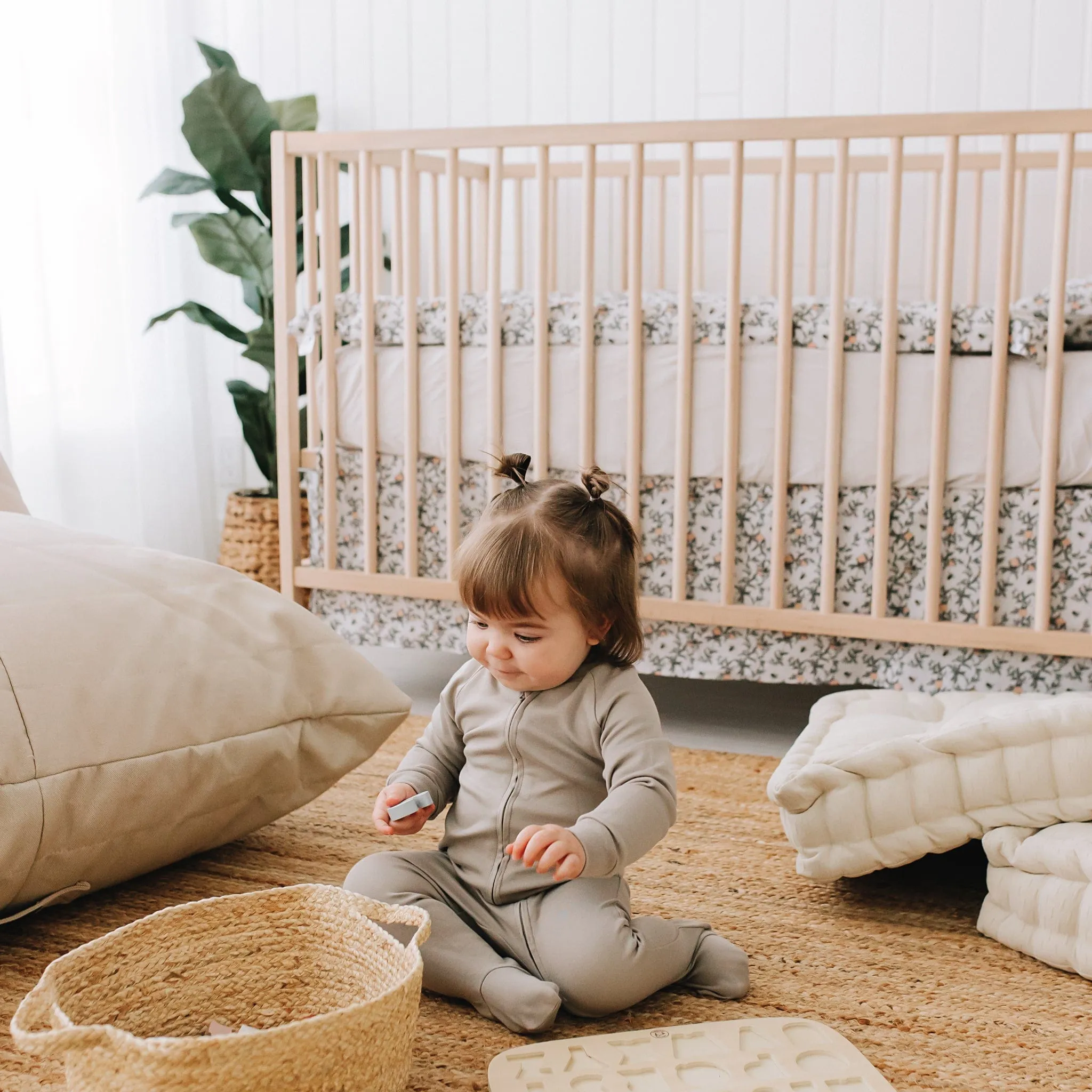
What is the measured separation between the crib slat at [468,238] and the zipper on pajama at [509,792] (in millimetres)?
1783

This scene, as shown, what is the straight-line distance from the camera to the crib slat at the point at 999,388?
172 centimetres

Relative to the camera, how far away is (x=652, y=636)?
1.95 metres

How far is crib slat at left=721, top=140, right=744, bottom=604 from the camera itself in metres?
1.84

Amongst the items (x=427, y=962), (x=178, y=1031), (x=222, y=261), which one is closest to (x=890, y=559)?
(x=427, y=962)

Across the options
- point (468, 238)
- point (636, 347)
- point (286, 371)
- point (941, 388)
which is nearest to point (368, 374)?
point (286, 371)

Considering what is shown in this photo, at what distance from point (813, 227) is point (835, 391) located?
96 centimetres

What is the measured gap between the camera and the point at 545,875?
1060mm

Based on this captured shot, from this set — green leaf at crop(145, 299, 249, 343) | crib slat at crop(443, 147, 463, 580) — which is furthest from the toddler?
green leaf at crop(145, 299, 249, 343)

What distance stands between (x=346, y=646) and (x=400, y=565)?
28.3 inches

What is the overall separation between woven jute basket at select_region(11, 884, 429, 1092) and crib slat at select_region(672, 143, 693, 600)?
3.35ft

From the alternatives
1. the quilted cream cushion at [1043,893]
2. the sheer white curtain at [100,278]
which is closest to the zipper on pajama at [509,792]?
the quilted cream cushion at [1043,893]

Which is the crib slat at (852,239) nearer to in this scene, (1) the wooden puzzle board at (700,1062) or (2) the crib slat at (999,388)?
(2) the crib slat at (999,388)

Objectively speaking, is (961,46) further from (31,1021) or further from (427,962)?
(31,1021)

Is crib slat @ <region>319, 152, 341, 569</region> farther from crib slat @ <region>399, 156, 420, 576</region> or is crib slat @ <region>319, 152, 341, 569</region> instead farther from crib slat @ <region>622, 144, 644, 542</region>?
crib slat @ <region>622, 144, 644, 542</region>
